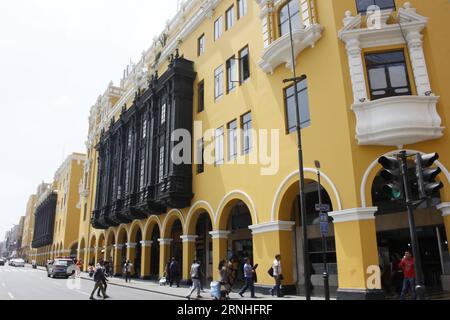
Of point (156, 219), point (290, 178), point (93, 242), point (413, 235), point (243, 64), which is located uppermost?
point (243, 64)

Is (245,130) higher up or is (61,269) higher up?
(245,130)

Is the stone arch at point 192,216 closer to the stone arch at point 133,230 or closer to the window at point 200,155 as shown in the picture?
the window at point 200,155

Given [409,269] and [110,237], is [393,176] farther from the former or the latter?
[110,237]

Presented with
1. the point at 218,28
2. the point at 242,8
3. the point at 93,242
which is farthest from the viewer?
the point at 93,242

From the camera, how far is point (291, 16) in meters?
19.0

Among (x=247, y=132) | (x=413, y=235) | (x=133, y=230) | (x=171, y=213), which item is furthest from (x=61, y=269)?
(x=413, y=235)

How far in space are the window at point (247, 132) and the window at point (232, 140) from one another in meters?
0.73

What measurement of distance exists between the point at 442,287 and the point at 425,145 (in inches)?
321

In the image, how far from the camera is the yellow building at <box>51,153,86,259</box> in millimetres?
63469

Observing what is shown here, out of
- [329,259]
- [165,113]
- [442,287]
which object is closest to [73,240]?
[165,113]

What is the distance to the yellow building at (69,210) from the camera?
63.5 m

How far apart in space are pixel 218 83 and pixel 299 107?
7982 millimetres

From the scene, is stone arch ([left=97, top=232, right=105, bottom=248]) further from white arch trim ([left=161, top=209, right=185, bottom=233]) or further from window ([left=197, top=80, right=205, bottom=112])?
window ([left=197, top=80, right=205, bottom=112])

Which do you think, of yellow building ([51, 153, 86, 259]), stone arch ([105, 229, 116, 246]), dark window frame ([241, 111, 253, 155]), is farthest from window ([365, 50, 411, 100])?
yellow building ([51, 153, 86, 259])
